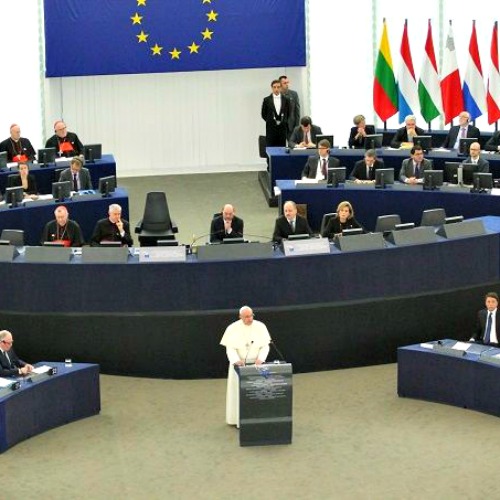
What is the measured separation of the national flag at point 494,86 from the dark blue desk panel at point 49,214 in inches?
297

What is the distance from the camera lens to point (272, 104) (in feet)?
83.6

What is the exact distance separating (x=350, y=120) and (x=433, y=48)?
101 inches

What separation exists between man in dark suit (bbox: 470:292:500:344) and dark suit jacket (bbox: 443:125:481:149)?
Result: 865 cm

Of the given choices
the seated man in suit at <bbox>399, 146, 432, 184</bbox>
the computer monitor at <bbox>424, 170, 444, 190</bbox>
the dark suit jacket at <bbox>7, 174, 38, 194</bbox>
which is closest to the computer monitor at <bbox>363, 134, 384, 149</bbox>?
the seated man in suit at <bbox>399, 146, 432, 184</bbox>

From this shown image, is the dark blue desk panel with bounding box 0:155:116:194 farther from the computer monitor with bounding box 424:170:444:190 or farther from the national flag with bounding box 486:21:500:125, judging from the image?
the national flag with bounding box 486:21:500:125

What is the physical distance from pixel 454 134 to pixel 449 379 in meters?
9.39

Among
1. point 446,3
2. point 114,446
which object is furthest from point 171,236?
point 446,3

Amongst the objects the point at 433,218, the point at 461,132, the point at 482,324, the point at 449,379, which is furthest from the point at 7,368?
the point at 461,132

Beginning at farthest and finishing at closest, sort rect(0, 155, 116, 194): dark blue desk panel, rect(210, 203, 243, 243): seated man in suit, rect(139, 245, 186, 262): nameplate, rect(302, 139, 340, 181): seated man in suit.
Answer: rect(0, 155, 116, 194): dark blue desk panel, rect(302, 139, 340, 181): seated man in suit, rect(210, 203, 243, 243): seated man in suit, rect(139, 245, 186, 262): nameplate

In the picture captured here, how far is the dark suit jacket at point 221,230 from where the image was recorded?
1795 centimetres

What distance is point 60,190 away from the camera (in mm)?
20531

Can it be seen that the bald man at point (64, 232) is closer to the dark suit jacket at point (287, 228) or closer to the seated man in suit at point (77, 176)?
the dark suit jacket at point (287, 228)

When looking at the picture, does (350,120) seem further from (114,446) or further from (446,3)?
(114,446)

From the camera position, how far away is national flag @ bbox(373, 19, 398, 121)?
2558 centimetres
